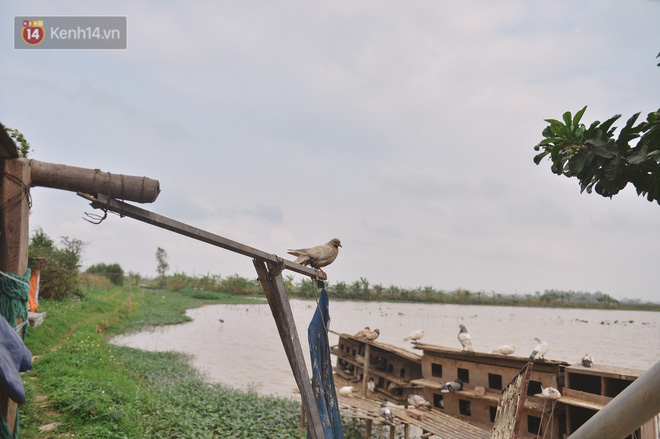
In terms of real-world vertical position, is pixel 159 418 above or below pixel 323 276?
below

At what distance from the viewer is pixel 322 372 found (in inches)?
162

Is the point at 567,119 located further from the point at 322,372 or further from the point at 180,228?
the point at 322,372

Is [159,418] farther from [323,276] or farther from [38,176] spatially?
[38,176]

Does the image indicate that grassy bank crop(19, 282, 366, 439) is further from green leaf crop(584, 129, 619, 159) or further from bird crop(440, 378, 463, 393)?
green leaf crop(584, 129, 619, 159)

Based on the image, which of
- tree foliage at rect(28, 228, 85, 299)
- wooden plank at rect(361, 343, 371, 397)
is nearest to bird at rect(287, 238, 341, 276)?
wooden plank at rect(361, 343, 371, 397)

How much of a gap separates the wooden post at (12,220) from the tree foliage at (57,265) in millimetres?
17786

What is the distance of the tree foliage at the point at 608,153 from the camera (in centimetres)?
228

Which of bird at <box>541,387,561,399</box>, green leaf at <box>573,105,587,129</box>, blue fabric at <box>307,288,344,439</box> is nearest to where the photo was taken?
green leaf at <box>573,105,587,129</box>

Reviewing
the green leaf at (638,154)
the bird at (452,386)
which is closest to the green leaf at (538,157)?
the green leaf at (638,154)

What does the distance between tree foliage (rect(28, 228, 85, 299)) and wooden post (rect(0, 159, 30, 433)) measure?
58.4 ft

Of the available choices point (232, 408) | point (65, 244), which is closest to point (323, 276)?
point (232, 408)

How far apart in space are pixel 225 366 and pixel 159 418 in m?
8.16

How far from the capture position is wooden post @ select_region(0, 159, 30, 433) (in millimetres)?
2564

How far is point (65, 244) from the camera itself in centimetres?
2177
